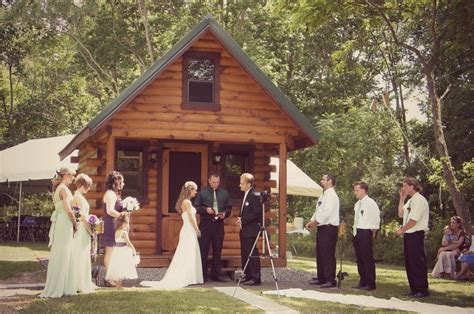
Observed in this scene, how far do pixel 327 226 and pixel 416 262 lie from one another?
2.02 metres

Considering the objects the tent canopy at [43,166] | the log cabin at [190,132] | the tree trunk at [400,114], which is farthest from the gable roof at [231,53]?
the tree trunk at [400,114]

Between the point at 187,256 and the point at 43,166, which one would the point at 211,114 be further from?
the point at 43,166

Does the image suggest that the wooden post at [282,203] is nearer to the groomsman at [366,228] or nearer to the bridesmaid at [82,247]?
the groomsman at [366,228]

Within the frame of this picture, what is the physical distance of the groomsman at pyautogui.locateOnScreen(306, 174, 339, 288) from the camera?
13.7m

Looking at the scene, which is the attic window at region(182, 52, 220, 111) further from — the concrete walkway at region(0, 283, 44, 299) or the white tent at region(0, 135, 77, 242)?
the white tent at region(0, 135, 77, 242)

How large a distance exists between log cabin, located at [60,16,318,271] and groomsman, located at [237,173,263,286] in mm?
1560

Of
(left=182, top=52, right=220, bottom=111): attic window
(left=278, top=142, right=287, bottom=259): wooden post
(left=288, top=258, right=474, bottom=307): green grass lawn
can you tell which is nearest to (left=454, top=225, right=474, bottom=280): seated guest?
(left=288, top=258, right=474, bottom=307): green grass lawn

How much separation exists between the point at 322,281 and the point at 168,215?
486 cm

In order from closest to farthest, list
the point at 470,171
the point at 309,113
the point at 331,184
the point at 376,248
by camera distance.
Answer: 1. the point at 331,184
2. the point at 470,171
3. the point at 376,248
4. the point at 309,113

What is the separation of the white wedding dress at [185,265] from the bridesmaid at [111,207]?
1.36m

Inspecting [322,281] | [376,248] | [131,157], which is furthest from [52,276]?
[376,248]

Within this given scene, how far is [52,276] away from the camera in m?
11.3

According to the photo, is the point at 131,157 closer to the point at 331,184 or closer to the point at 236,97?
the point at 236,97

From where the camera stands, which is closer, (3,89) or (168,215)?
(168,215)
